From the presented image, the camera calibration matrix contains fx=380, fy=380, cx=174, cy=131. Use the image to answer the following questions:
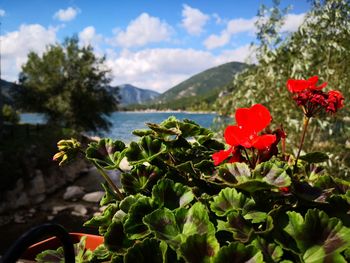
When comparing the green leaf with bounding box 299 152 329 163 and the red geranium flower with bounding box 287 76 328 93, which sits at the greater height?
the red geranium flower with bounding box 287 76 328 93

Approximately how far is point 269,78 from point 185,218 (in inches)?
243

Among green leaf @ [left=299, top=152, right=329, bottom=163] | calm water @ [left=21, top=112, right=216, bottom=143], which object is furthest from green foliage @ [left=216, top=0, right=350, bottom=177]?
green leaf @ [left=299, top=152, right=329, bottom=163]

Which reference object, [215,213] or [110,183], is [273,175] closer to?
[215,213]

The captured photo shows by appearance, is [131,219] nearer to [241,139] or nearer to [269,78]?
[241,139]

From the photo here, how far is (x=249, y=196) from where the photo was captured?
A: 3.41ft

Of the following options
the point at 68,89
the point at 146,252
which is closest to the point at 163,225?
the point at 146,252

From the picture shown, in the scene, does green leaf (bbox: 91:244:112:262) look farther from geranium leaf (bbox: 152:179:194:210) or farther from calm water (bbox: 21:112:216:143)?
calm water (bbox: 21:112:216:143)

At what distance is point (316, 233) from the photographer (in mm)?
883

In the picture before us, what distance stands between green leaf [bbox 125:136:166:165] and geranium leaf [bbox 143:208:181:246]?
30cm

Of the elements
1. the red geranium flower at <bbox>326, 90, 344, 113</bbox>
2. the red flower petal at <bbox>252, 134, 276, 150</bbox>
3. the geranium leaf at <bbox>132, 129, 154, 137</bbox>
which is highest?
the red geranium flower at <bbox>326, 90, 344, 113</bbox>

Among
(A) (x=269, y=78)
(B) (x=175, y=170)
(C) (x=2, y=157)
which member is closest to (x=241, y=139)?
(B) (x=175, y=170)

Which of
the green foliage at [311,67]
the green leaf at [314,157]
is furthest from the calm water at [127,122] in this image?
the green foliage at [311,67]

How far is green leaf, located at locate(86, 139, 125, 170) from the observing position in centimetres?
120

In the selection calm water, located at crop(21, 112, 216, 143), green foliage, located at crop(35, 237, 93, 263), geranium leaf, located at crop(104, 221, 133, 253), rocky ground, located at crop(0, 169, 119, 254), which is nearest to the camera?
geranium leaf, located at crop(104, 221, 133, 253)
